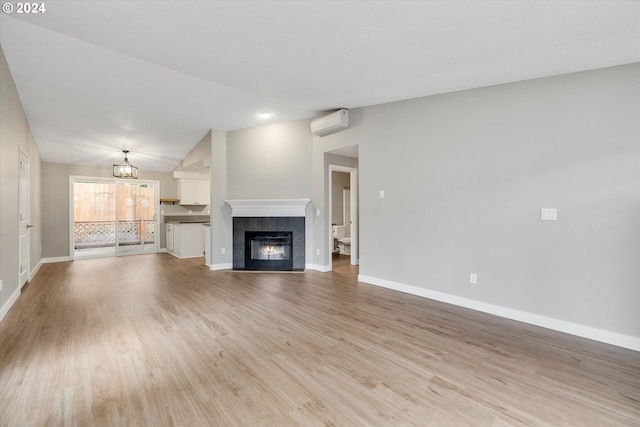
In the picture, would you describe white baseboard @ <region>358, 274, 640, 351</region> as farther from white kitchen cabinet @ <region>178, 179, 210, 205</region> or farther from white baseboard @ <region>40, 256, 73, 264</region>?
white baseboard @ <region>40, 256, 73, 264</region>

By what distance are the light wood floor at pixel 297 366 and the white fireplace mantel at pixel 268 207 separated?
1.98 m

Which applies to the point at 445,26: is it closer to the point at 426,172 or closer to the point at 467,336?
the point at 426,172

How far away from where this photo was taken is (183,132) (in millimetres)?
5480

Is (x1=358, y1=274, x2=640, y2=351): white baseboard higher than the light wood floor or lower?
higher

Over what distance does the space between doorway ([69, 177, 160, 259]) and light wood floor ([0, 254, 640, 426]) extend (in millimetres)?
4404

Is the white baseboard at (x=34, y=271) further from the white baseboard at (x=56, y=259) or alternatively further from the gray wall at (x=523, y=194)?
the gray wall at (x=523, y=194)

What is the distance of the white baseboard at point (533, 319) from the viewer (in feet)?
8.04

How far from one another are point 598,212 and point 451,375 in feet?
6.93

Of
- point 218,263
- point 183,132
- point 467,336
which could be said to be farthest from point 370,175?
point 183,132

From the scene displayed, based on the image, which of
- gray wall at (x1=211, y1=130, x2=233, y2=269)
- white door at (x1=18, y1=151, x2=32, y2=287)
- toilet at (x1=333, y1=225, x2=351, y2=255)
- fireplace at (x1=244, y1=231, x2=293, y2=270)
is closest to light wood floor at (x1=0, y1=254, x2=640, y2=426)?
white door at (x1=18, y1=151, x2=32, y2=287)

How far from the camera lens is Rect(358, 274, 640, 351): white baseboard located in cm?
245

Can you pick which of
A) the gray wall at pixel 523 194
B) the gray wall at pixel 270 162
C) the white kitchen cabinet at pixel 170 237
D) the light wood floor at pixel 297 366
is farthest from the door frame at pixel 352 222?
the white kitchen cabinet at pixel 170 237

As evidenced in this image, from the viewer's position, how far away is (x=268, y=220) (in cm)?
531

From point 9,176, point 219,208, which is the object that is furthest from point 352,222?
point 9,176
